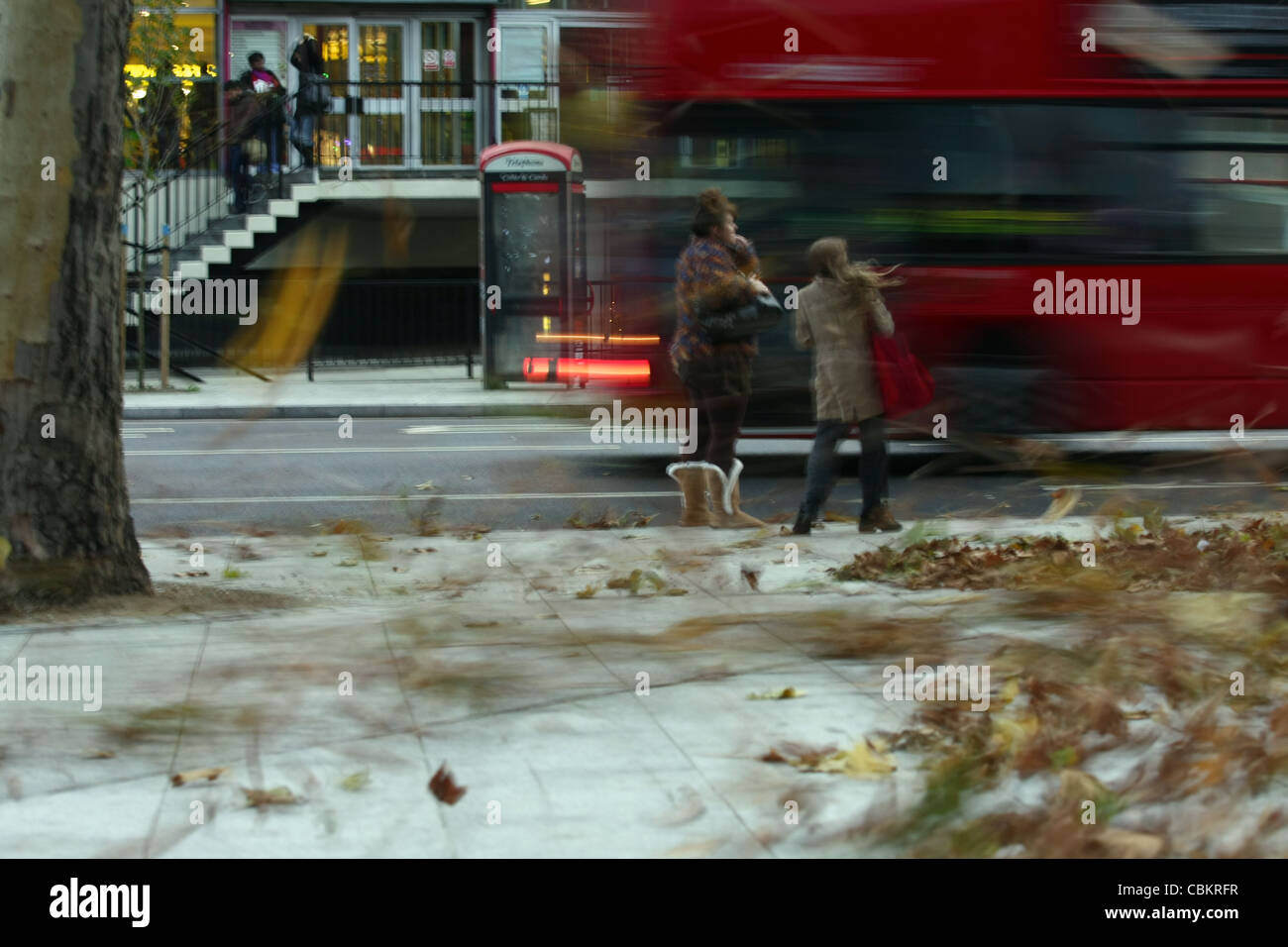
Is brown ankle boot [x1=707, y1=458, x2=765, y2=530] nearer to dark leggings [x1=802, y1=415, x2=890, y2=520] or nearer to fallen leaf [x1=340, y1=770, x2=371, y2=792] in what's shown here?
dark leggings [x1=802, y1=415, x2=890, y2=520]

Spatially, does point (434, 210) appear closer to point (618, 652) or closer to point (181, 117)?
point (181, 117)

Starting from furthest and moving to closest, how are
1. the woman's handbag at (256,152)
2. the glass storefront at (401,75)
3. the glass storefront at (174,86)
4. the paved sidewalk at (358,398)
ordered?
1. the glass storefront at (401,75)
2. the woman's handbag at (256,152)
3. the glass storefront at (174,86)
4. the paved sidewalk at (358,398)

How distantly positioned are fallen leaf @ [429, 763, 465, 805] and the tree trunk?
2.93 meters

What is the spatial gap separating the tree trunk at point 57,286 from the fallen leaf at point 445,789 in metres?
2.93

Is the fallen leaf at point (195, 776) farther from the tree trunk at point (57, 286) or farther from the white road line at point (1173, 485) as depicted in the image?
the white road line at point (1173, 485)

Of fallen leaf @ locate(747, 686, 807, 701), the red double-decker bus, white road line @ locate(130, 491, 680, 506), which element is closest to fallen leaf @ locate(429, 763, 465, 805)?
fallen leaf @ locate(747, 686, 807, 701)

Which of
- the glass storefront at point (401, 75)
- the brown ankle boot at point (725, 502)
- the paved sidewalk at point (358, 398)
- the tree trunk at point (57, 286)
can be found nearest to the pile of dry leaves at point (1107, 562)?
the brown ankle boot at point (725, 502)

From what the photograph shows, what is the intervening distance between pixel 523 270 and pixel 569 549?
1113cm

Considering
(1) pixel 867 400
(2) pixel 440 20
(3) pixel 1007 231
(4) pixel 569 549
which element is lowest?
(4) pixel 569 549

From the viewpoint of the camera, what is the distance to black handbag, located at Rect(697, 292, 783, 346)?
8.95m

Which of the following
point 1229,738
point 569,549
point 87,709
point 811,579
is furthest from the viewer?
point 569,549

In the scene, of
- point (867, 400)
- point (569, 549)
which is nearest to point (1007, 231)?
point (867, 400)

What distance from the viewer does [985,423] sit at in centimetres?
1102

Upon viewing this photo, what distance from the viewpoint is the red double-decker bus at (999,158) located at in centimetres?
1081
